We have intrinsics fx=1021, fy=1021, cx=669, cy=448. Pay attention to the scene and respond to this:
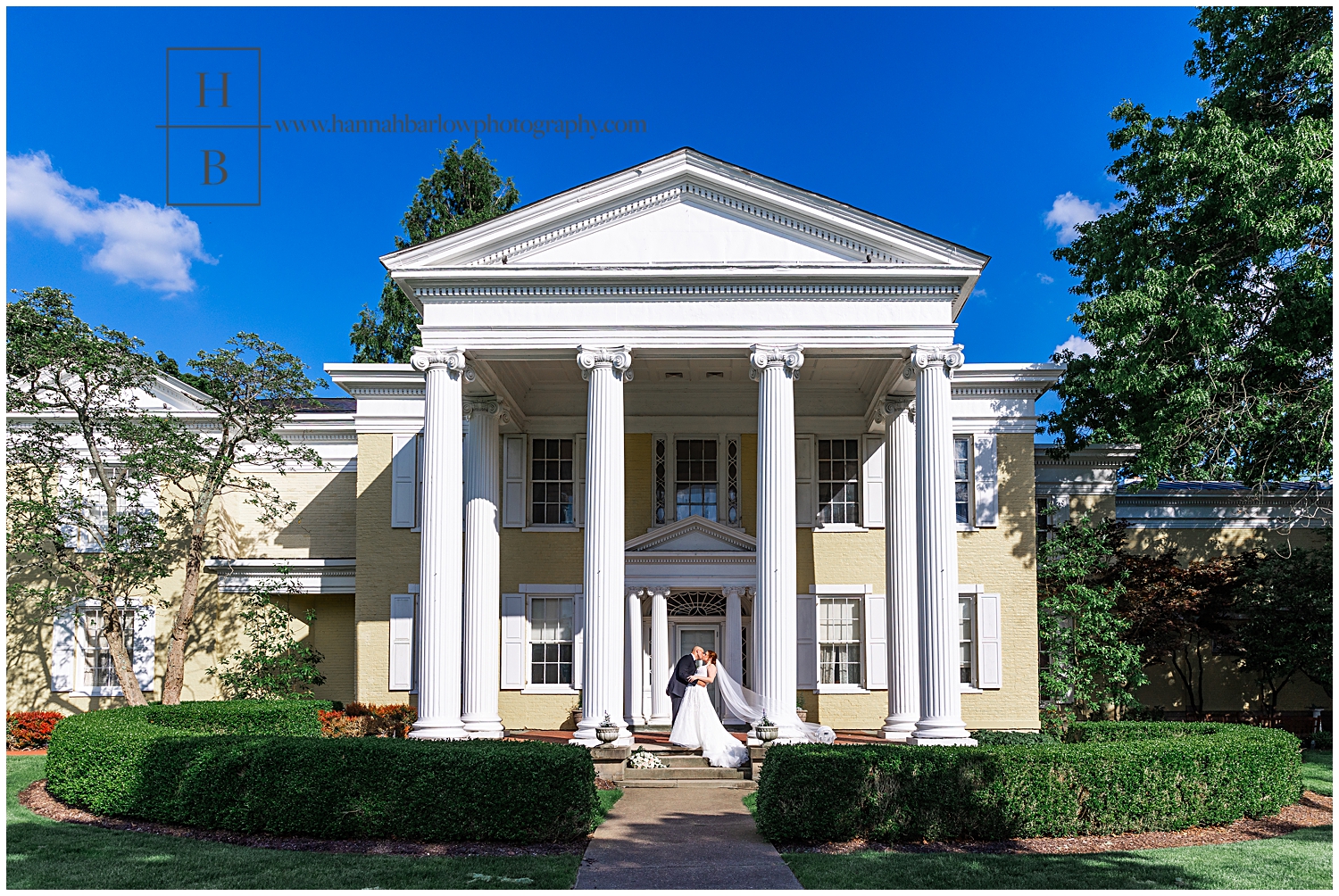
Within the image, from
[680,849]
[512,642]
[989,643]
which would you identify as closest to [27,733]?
[512,642]

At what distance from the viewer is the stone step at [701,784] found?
15.6m

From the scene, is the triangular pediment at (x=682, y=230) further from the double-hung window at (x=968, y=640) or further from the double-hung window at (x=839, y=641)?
the double-hung window at (x=968, y=640)

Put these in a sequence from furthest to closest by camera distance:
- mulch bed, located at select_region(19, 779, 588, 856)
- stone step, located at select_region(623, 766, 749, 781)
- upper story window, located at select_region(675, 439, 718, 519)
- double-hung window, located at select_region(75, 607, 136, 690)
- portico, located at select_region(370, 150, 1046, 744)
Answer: double-hung window, located at select_region(75, 607, 136, 690)
upper story window, located at select_region(675, 439, 718, 519)
portico, located at select_region(370, 150, 1046, 744)
stone step, located at select_region(623, 766, 749, 781)
mulch bed, located at select_region(19, 779, 588, 856)

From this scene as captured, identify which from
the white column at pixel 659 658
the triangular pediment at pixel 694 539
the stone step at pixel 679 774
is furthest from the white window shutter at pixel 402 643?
the stone step at pixel 679 774

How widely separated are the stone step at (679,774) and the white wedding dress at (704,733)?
278 mm

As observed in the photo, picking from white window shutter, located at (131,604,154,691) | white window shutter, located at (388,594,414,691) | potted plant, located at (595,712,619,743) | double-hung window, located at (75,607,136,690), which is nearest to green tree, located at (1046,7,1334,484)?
potted plant, located at (595,712,619,743)

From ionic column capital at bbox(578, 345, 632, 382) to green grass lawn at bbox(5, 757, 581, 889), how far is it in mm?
9084

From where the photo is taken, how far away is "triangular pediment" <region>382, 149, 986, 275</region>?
17875 mm

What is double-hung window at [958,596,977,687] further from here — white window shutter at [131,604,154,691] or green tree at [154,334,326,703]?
white window shutter at [131,604,154,691]

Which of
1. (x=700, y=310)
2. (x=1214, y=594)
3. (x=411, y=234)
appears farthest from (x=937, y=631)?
(x=411, y=234)

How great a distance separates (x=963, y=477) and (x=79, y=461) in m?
18.9

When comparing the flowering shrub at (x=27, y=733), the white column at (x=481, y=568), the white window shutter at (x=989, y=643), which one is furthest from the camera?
the white window shutter at (x=989, y=643)

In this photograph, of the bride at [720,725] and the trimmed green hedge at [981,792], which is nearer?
the trimmed green hedge at [981,792]

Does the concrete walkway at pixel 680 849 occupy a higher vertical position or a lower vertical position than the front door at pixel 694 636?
lower
